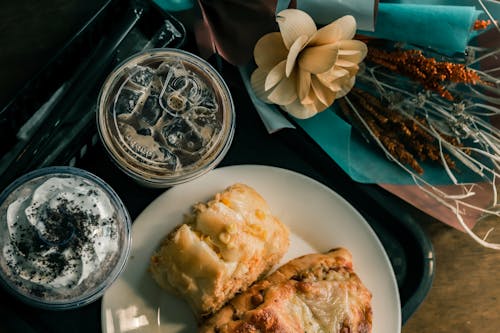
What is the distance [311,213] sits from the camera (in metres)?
1.82

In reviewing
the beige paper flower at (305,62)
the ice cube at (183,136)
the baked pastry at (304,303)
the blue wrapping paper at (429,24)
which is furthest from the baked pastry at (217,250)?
the blue wrapping paper at (429,24)

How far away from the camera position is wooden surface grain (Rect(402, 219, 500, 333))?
1.99 m

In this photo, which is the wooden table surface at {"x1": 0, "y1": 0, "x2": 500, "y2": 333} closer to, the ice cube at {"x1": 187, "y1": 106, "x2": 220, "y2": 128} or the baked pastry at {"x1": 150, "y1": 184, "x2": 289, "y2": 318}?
the baked pastry at {"x1": 150, "y1": 184, "x2": 289, "y2": 318}

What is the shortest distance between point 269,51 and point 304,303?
0.63m

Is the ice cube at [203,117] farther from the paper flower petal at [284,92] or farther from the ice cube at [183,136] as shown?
the paper flower petal at [284,92]

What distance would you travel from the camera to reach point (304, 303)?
5.41ft

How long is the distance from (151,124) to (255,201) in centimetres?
33

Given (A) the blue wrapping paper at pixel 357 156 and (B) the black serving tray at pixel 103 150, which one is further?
(A) the blue wrapping paper at pixel 357 156

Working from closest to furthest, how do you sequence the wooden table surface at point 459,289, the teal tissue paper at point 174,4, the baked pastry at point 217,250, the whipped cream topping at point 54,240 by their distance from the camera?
the whipped cream topping at point 54,240, the baked pastry at point 217,250, the teal tissue paper at point 174,4, the wooden table surface at point 459,289

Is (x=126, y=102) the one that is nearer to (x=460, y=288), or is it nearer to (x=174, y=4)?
(x=174, y=4)

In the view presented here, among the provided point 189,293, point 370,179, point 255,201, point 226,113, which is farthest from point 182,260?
A: point 370,179

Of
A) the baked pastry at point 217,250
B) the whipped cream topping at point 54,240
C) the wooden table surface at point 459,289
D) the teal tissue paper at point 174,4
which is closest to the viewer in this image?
the whipped cream topping at point 54,240

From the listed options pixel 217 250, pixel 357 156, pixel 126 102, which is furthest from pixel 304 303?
pixel 126 102

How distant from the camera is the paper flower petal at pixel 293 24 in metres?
1.56
